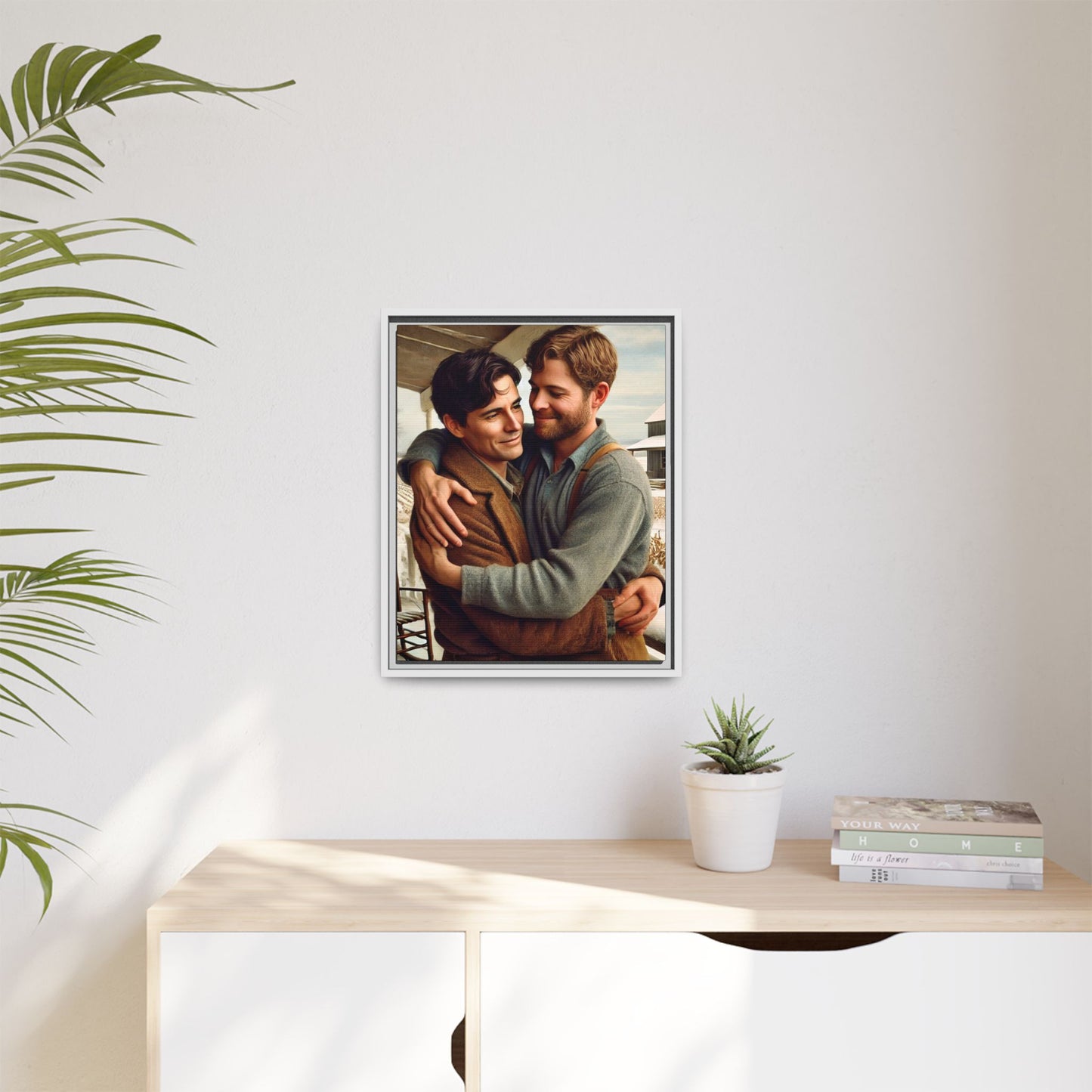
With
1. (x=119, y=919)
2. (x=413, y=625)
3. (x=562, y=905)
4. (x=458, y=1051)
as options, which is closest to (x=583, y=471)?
(x=413, y=625)

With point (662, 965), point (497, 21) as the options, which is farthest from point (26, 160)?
point (662, 965)

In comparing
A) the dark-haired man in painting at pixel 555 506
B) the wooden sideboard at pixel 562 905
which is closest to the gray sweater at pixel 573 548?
the dark-haired man in painting at pixel 555 506

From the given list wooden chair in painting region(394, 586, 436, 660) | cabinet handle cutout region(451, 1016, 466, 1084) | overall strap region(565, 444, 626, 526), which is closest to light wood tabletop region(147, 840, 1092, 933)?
cabinet handle cutout region(451, 1016, 466, 1084)

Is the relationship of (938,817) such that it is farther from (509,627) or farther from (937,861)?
(509,627)

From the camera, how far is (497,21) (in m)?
1.81

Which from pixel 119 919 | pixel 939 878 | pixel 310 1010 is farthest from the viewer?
pixel 119 919

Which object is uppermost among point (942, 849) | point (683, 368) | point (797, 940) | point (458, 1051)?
point (683, 368)

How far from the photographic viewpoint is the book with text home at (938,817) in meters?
1.53

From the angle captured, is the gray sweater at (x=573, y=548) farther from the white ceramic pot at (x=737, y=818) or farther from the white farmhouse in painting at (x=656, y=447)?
the white ceramic pot at (x=737, y=818)

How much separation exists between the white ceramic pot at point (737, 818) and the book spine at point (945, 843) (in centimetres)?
12

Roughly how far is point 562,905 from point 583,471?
0.77 m

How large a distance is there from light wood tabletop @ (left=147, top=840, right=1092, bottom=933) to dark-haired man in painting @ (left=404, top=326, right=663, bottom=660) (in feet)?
1.39

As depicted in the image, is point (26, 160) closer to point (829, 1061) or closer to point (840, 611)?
point (840, 611)

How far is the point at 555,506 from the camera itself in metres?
1.80
